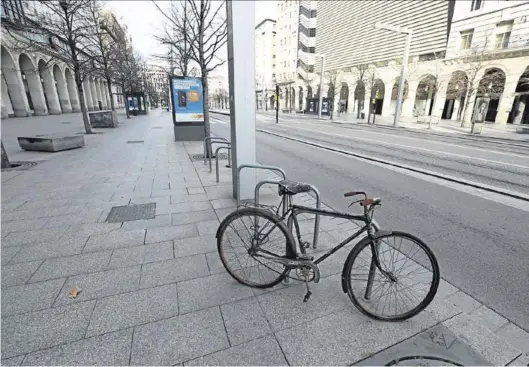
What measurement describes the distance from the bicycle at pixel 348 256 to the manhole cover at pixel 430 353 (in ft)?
0.72

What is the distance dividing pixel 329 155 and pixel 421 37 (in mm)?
30762

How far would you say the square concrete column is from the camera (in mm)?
4297

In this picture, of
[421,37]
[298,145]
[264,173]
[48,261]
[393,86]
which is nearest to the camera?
[48,261]

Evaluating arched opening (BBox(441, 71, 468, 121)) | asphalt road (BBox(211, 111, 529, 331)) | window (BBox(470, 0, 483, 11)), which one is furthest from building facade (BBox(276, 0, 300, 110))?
asphalt road (BBox(211, 111, 529, 331))

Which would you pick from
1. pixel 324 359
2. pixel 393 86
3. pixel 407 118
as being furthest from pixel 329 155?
pixel 393 86

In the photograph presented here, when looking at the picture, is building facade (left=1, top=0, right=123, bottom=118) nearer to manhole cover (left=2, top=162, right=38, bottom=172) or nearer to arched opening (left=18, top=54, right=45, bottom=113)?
arched opening (left=18, top=54, right=45, bottom=113)

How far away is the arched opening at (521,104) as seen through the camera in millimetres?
23592

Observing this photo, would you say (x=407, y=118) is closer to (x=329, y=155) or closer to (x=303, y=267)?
(x=329, y=155)

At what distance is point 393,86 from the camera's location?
36.2 m

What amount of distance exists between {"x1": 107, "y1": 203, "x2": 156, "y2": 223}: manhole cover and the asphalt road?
3.38 m

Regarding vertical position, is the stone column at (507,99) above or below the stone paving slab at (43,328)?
above

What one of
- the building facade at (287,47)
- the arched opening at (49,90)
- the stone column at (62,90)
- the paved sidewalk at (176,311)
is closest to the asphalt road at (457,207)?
the paved sidewalk at (176,311)

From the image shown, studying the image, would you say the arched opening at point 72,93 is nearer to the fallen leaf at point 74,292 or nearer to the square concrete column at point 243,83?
the square concrete column at point 243,83

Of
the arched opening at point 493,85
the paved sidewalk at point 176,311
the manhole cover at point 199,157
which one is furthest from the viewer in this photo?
the arched opening at point 493,85
